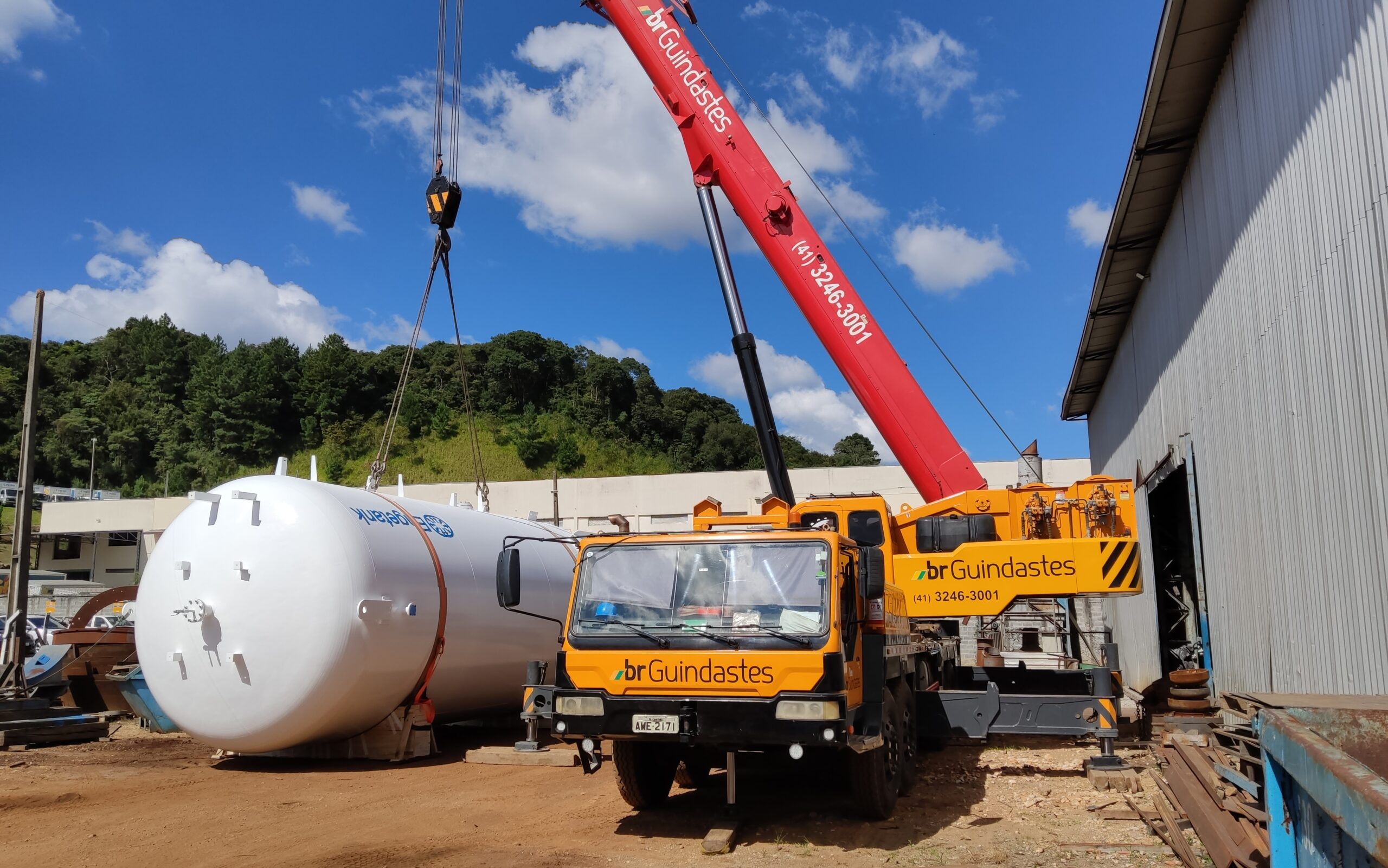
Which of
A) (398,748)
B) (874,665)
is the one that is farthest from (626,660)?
(398,748)

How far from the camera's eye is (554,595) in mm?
14695

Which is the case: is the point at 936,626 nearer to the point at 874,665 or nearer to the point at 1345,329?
the point at 874,665

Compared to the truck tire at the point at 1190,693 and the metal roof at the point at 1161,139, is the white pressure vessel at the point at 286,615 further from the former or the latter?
Answer: the metal roof at the point at 1161,139

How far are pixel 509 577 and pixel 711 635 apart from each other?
1664 millimetres

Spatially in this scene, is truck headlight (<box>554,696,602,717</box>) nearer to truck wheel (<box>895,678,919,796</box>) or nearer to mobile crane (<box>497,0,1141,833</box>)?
mobile crane (<box>497,0,1141,833</box>)

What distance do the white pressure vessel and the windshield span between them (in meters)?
2.68

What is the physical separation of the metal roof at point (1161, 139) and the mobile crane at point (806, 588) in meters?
4.12

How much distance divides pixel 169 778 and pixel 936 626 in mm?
8990

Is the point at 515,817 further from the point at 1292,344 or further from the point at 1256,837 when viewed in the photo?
the point at 1292,344

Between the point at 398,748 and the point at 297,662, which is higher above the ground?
the point at 297,662

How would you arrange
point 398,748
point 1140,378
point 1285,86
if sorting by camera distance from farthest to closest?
point 1140,378 < point 398,748 < point 1285,86

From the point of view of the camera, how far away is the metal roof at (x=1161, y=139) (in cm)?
1014

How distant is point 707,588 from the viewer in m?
7.46

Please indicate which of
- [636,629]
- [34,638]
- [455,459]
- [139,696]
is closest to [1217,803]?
[636,629]
